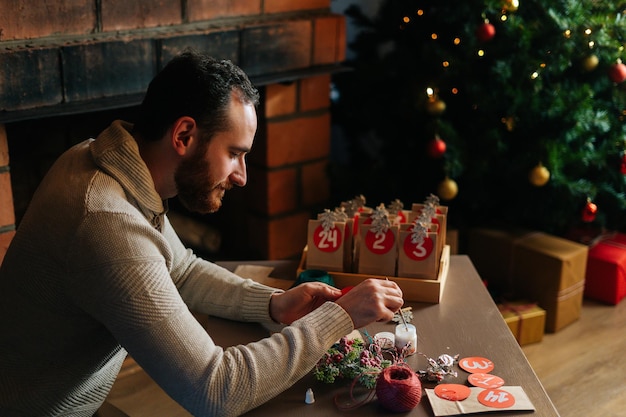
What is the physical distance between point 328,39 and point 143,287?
1676 mm

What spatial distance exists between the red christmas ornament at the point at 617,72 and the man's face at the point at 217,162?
158 centimetres

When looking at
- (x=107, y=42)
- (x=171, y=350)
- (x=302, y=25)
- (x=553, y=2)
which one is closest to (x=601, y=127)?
(x=553, y=2)

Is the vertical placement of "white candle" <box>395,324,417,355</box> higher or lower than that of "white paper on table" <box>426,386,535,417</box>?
higher

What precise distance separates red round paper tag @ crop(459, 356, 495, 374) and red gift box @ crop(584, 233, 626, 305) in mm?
1719

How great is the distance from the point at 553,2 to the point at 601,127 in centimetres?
45

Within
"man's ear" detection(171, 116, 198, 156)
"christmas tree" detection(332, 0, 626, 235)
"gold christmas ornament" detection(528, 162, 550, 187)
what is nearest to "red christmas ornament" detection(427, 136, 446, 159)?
"christmas tree" detection(332, 0, 626, 235)

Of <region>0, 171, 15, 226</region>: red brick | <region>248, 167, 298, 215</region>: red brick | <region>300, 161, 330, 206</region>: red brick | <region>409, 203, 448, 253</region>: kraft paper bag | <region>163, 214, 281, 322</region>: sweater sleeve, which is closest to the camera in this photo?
<region>163, 214, 281, 322</region>: sweater sleeve

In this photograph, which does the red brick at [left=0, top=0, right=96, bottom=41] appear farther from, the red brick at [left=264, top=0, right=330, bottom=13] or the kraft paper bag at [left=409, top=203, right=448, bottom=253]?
the kraft paper bag at [left=409, top=203, right=448, bottom=253]

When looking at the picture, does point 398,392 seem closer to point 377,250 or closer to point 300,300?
point 300,300

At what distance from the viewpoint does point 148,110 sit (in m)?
1.42

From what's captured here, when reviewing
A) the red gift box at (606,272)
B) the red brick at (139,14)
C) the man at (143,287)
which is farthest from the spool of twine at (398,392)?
the red gift box at (606,272)

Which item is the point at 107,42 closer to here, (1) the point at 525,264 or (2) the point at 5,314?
(2) the point at 5,314

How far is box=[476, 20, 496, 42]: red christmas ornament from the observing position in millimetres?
2533

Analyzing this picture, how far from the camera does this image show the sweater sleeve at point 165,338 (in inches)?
48.2
